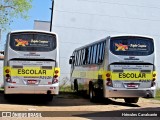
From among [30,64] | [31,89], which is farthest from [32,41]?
[31,89]

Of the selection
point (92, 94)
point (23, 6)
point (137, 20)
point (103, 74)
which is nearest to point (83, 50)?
point (92, 94)

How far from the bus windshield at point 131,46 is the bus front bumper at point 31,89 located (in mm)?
3183

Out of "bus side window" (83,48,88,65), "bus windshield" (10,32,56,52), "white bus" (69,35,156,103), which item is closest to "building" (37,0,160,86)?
"bus side window" (83,48,88,65)

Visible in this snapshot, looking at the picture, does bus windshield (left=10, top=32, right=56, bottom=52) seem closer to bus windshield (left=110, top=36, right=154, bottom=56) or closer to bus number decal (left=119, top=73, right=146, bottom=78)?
bus windshield (left=110, top=36, right=154, bottom=56)

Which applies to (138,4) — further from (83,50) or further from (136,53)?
(136,53)

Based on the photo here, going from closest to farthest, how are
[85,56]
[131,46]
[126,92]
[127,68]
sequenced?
[126,92] < [127,68] < [131,46] < [85,56]

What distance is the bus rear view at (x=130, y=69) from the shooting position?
19031mm

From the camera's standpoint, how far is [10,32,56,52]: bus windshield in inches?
749

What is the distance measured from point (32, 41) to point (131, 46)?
448 cm

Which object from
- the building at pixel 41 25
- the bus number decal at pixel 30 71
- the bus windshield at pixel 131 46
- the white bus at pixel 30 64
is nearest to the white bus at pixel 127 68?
the bus windshield at pixel 131 46

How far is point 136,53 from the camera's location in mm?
19469

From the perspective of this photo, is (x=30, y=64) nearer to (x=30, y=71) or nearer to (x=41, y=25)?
(x=30, y=71)

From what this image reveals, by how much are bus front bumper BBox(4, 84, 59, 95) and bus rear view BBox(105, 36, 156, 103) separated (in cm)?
240

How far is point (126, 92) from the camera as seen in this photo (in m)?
19.1
